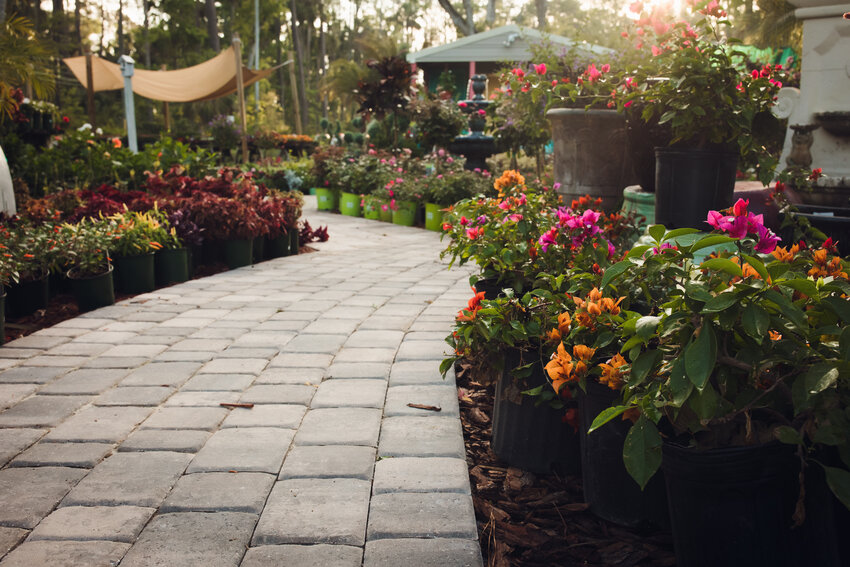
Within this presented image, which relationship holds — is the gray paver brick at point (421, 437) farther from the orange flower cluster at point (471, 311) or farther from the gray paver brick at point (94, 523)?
the gray paver brick at point (94, 523)

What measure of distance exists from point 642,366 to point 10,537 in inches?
66.9

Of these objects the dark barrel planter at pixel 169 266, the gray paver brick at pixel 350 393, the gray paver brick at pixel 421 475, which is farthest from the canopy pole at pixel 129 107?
the gray paver brick at pixel 421 475

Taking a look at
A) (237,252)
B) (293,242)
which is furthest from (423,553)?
(293,242)

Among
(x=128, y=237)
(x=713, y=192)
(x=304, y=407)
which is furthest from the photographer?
(x=128, y=237)

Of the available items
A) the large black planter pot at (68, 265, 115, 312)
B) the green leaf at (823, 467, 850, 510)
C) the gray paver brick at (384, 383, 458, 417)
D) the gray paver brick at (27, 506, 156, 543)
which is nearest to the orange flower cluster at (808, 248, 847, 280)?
the green leaf at (823, 467, 850, 510)

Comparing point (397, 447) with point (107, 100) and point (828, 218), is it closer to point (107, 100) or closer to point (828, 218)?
point (828, 218)

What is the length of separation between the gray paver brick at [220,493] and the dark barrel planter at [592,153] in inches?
145

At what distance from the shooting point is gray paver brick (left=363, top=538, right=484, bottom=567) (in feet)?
5.67

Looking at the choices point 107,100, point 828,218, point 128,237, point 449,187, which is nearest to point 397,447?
point 828,218

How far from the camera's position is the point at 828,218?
10.2ft

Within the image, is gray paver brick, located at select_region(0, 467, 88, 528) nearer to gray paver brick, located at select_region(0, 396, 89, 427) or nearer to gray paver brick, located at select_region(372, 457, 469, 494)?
gray paver brick, located at select_region(0, 396, 89, 427)

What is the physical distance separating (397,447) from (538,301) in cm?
70

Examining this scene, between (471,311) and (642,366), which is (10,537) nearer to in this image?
(471,311)

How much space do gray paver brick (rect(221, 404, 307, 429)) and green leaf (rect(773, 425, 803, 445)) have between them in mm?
1710
